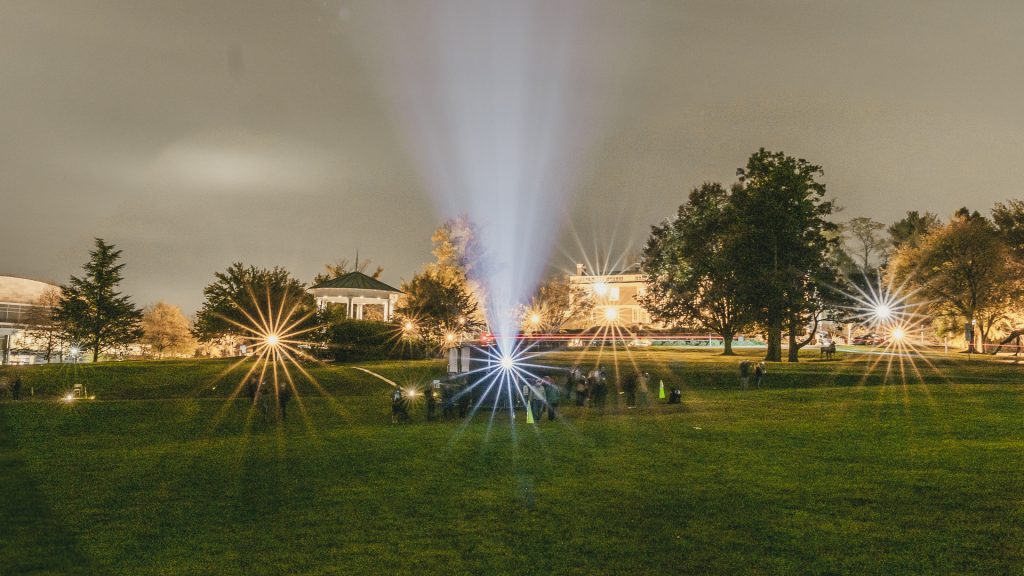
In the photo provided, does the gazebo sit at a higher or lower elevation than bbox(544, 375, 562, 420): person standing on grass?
higher

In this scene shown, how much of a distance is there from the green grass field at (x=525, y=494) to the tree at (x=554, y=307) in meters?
60.7

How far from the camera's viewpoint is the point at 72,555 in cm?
817

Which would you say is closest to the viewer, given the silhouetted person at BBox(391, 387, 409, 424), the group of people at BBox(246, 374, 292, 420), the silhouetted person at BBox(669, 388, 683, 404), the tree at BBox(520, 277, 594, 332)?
the silhouetted person at BBox(391, 387, 409, 424)

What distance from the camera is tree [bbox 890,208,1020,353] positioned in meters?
59.5

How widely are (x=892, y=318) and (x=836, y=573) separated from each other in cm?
7949

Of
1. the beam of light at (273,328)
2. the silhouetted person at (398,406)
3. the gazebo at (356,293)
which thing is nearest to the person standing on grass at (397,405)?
the silhouetted person at (398,406)

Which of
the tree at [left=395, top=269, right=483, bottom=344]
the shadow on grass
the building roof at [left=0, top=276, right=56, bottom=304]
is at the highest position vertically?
the building roof at [left=0, top=276, right=56, bottom=304]

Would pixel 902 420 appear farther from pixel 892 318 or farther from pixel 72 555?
pixel 892 318

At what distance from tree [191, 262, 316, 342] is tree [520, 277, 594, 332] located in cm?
3817

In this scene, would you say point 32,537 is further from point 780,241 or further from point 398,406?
point 780,241

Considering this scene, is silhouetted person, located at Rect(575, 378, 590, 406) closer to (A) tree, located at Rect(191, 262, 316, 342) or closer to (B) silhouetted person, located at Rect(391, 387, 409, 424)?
(B) silhouetted person, located at Rect(391, 387, 409, 424)

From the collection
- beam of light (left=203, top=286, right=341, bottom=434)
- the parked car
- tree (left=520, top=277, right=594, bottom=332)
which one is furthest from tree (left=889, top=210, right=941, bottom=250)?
beam of light (left=203, top=286, right=341, bottom=434)

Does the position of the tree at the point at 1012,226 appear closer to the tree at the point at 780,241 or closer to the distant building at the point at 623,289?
the tree at the point at 780,241

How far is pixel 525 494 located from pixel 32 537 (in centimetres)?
683
